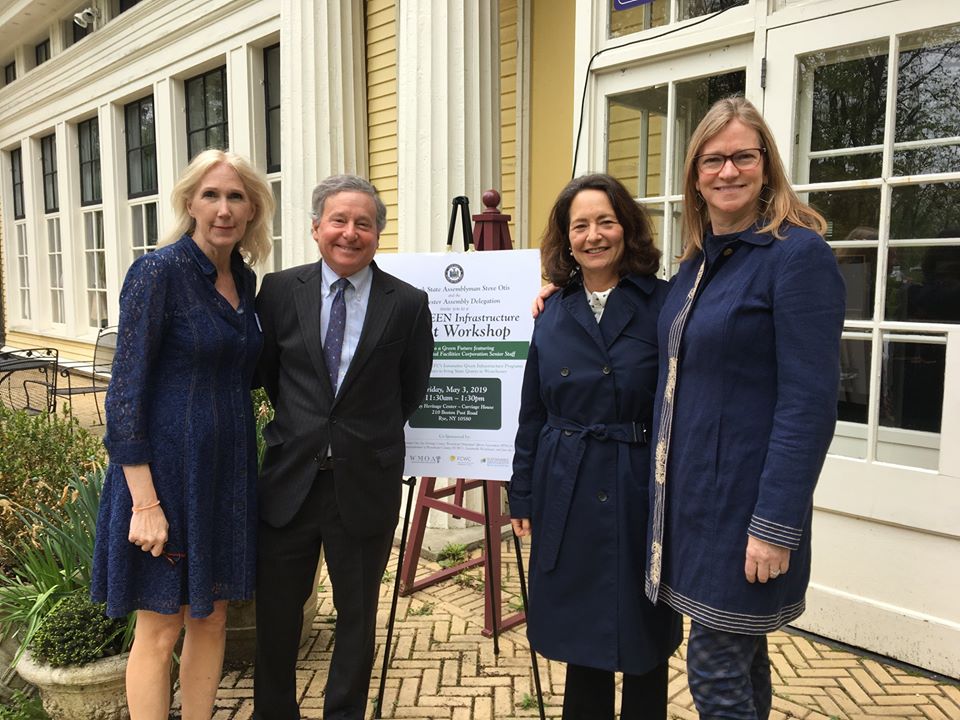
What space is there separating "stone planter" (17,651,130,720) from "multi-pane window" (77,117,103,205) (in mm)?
9865

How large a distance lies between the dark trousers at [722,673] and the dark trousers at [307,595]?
1.08 m

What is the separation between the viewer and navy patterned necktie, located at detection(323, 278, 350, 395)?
219 cm

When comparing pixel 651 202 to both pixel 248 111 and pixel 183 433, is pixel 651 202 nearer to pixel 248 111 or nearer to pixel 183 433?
pixel 183 433

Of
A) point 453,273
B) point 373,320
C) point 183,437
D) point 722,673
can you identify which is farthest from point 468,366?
point 722,673

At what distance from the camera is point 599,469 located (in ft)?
6.24

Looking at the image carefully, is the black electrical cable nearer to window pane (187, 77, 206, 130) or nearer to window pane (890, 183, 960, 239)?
window pane (890, 183, 960, 239)

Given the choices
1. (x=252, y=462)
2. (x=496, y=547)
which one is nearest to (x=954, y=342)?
(x=496, y=547)

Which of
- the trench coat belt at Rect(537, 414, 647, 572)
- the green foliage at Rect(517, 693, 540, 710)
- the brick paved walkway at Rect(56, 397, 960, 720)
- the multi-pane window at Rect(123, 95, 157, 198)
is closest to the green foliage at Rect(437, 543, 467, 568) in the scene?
the brick paved walkway at Rect(56, 397, 960, 720)

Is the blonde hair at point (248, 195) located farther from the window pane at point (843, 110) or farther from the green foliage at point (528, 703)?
the window pane at point (843, 110)

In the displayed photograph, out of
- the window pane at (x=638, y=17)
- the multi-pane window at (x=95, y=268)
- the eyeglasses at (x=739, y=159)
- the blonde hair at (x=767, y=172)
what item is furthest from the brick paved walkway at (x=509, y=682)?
the multi-pane window at (x=95, y=268)

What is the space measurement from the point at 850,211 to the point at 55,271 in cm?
1290

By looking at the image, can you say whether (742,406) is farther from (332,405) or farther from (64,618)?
(64,618)

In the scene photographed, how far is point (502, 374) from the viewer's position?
2.85 metres

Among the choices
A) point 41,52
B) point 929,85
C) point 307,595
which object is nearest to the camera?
point 307,595
